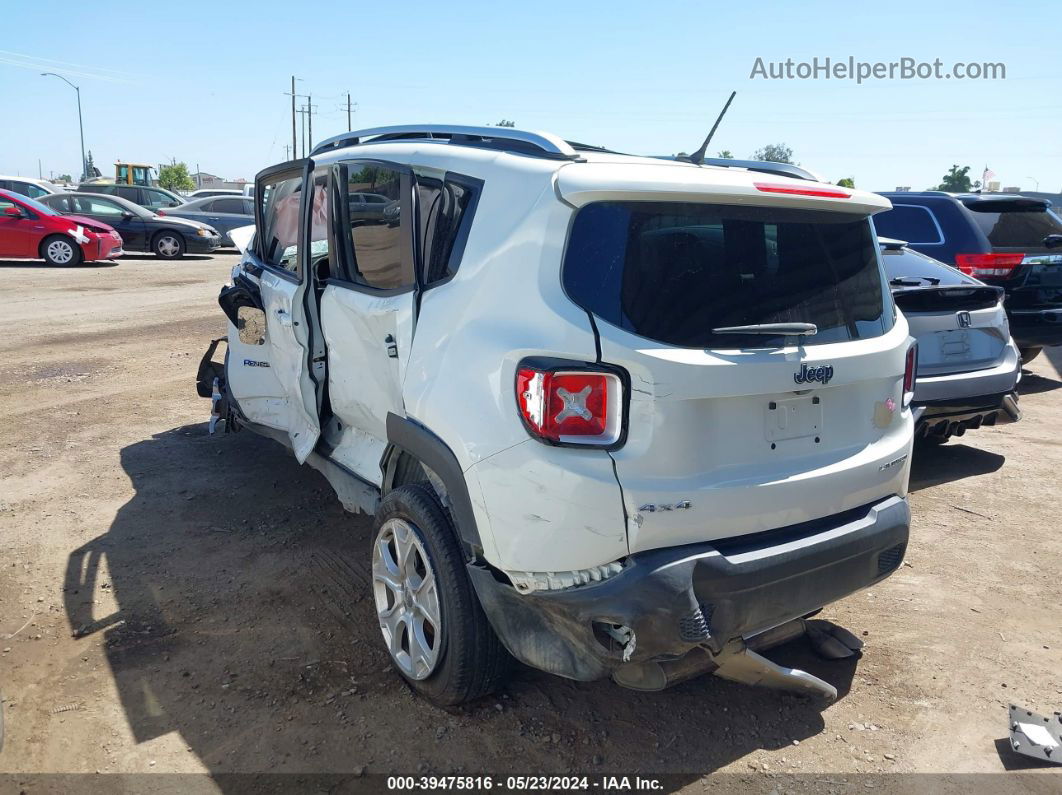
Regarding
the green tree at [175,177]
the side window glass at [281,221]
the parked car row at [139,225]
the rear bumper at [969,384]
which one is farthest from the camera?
the green tree at [175,177]

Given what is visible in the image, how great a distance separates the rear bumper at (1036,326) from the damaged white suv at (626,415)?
5.78 m

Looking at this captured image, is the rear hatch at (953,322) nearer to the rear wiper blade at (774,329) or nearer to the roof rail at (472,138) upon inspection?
the rear wiper blade at (774,329)

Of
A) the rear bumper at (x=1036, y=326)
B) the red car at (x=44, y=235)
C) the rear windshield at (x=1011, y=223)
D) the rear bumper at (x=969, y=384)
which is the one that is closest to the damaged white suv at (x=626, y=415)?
the rear bumper at (x=969, y=384)

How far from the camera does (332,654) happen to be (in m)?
3.66

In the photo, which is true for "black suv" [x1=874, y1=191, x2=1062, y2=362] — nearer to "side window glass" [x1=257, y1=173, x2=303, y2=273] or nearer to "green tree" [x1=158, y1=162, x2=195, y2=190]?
"side window glass" [x1=257, y1=173, x2=303, y2=273]

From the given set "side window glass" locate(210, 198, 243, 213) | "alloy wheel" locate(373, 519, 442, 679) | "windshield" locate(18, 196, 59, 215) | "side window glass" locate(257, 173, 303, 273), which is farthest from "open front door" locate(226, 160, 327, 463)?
"side window glass" locate(210, 198, 243, 213)

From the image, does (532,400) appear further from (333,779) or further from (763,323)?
(333,779)

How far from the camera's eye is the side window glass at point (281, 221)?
16.0 feet

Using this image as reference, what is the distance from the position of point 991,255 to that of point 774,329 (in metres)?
6.55

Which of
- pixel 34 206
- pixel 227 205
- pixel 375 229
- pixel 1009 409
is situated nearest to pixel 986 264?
pixel 1009 409

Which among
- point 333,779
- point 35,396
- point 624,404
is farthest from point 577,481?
point 35,396

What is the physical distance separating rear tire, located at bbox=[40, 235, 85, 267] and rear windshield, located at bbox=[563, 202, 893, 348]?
17.1 meters

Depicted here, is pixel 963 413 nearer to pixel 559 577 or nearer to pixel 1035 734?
pixel 1035 734

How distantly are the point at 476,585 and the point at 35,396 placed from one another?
6.09 meters
